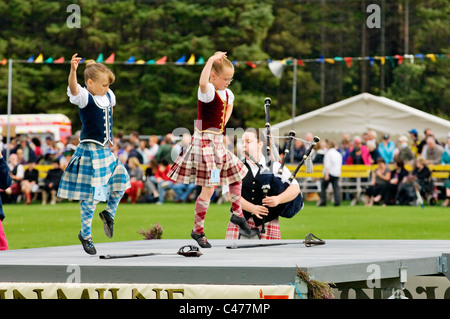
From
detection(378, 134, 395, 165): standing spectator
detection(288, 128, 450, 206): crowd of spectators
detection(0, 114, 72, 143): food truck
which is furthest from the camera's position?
detection(0, 114, 72, 143): food truck

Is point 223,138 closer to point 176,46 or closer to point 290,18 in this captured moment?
point 176,46

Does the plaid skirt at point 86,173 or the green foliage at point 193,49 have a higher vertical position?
the green foliage at point 193,49

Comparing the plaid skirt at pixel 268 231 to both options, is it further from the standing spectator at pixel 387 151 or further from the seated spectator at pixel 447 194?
the standing spectator at pixel 387 151

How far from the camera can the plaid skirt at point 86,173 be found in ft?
25.3

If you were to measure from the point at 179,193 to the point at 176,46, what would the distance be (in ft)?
72.5

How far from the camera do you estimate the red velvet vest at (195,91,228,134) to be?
8.24m

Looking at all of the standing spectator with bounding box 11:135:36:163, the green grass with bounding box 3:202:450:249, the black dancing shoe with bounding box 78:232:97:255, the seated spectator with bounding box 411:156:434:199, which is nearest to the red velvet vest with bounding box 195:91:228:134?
the black dancing shoe with bounding box 78:232:97:255

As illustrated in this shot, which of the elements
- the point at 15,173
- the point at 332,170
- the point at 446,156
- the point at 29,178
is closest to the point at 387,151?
the point at 446,156

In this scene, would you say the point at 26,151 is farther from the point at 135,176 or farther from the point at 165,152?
the point at 165,152

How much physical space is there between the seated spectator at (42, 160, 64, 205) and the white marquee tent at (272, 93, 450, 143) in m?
7.68

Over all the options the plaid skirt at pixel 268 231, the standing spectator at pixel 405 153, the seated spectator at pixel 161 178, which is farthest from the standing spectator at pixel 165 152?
the plaid skirt at pixel 268 231

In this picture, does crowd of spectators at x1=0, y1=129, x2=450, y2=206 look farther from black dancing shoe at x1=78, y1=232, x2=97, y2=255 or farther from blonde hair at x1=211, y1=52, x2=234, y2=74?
black dancing shoe at x1=78, y1=232, x2=97, y2=255

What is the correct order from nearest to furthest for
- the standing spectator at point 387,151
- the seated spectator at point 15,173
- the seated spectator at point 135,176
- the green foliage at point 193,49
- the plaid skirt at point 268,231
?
the plaid skirt at point 268,231 → the seated spectator at point 135,176 → the standing spectator at point 387,151 → the seated spectator at point 15,173 → the green foliage at point 193,49

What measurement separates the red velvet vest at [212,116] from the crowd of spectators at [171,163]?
17.4 meters
